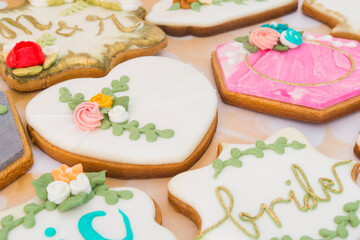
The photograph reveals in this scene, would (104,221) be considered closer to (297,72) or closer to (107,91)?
(107,91)

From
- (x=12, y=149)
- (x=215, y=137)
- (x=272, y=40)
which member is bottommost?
(x=215, y=137)

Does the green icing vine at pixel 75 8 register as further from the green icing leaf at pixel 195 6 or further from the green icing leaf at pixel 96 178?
the green icing leaf at pixel 96 178

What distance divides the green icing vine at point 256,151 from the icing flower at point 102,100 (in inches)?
18.9

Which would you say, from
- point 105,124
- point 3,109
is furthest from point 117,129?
point 3,109

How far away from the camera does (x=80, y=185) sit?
138 centimetres

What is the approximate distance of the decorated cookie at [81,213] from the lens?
51.6 inches

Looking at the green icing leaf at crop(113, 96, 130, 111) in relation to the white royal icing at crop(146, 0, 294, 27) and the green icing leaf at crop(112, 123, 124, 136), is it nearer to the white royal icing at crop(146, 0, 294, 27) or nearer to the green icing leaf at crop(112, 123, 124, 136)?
the green icing leaf at crop(112, 123, 124, 136)

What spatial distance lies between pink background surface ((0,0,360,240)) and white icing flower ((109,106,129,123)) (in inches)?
9.2

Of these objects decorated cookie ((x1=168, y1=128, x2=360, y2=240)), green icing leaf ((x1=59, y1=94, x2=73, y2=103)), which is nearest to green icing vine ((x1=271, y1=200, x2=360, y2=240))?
decorated cookie ((x1=168, y1=128, x2=360, y2=240))

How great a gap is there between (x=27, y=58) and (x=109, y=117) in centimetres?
55

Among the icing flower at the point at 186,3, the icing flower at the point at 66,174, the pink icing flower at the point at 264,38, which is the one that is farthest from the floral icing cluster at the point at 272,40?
the icing flower at the point at 66,174

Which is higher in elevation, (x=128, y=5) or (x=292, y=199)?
(x=128, y=5)

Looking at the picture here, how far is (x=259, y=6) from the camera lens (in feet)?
7.81

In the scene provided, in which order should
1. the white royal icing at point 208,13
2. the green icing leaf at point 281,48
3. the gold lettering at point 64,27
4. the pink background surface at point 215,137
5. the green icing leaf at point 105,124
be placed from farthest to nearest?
the white royal icing at point 208,13 → the gold lettering at point 64,27 → the green icing leaf at point 281,48 → the green icing leaf at point 105,124 → the pink background surface at point 215,137
